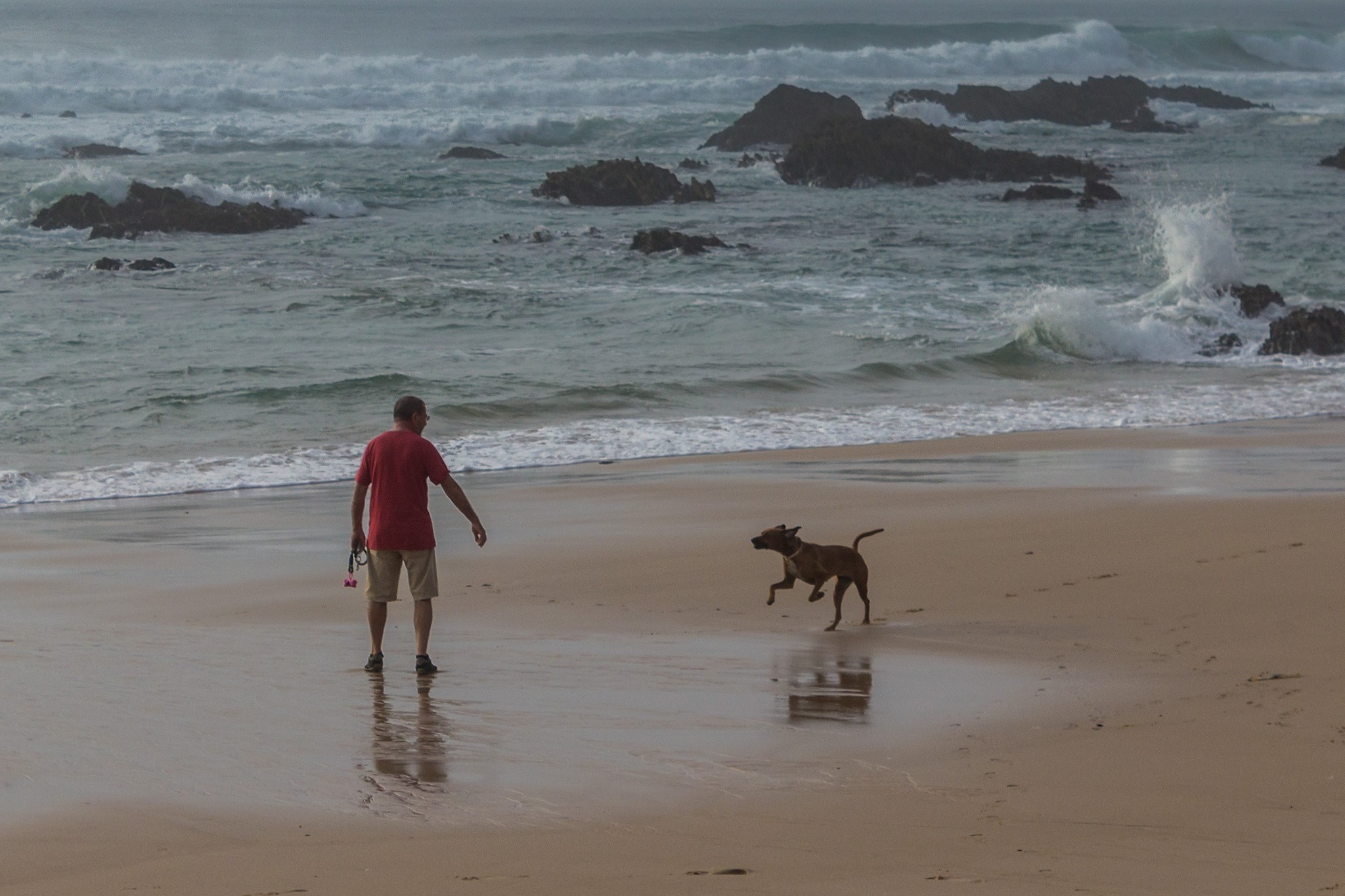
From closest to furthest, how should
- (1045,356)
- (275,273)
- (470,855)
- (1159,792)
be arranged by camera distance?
(470,855)
(1159,792)
(1045,356)
(275,273)

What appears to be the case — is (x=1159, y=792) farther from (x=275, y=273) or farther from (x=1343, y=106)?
(x=1343, y=106)

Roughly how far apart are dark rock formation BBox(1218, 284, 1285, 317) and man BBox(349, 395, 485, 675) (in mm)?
15115

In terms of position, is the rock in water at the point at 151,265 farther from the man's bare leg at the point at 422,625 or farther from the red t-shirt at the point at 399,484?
the man's bare leg at the point at 422,625

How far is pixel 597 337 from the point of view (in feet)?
58.4

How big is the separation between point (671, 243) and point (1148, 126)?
2933 centimetres

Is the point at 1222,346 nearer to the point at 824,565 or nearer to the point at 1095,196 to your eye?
the point at 824,565

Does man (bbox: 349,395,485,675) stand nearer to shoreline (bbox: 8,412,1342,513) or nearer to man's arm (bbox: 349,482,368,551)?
man's arm (bbox: 349,482,368,551)

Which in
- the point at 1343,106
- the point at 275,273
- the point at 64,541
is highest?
the point at 1343,106

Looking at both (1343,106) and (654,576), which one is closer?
(654,576)

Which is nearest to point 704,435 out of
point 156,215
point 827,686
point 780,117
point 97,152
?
point 827,686

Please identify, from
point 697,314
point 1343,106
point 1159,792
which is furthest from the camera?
point 1343,106

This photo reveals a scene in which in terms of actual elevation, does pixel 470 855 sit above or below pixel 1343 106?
below

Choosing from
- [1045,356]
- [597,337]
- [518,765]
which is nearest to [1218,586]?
[518,765]

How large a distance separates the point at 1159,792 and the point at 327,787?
241cm
